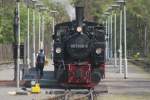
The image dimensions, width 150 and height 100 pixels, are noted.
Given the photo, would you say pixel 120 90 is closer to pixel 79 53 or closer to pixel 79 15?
pixel 79 53

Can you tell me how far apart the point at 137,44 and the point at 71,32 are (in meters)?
88.4

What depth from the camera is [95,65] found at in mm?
33656

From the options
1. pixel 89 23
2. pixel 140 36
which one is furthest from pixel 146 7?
pixel 89 23

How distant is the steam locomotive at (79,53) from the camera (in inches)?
1287

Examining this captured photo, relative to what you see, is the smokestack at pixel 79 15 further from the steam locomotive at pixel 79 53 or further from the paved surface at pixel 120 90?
the paved surface at pixel 120 90

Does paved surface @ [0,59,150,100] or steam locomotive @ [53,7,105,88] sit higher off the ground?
steam locomotive @ [53,7,105,88]

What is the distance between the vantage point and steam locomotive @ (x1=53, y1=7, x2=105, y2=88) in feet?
107

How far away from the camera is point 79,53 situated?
3272 centimetres

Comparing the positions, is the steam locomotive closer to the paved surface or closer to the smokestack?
the smokestack

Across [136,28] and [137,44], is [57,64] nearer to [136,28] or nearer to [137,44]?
[136,28]

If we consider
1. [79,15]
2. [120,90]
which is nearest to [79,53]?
[79,15]

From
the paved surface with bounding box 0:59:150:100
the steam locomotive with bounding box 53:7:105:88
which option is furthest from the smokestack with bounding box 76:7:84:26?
the paved surface with bounding box 0:59:150:100

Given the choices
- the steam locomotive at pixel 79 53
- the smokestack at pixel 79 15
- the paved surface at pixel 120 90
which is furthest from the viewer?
the smokestack at pixel 79 15

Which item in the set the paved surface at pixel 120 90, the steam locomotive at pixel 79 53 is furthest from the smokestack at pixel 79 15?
the paved surface at pixel 120 90
